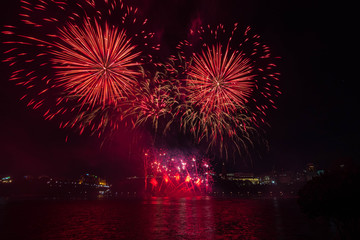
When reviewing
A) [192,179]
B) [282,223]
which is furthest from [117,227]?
[192,179]

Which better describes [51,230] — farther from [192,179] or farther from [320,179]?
[192,179]

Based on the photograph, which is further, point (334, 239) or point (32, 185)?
point (32, 185)

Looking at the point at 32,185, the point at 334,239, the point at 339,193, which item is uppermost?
the point at 32,185

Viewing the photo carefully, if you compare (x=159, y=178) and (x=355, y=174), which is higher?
(x=159, y=178)

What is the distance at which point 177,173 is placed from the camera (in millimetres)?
47344

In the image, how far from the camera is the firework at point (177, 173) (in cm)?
4097

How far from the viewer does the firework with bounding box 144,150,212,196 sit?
4097cm

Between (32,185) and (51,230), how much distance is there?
136 feet

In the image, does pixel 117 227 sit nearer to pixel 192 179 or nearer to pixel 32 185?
pixel 192 179

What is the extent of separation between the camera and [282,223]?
12992mm

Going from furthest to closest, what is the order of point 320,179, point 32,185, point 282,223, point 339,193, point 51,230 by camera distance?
point 32,185 < point 282,223 < point 51,230 < point 320,179 < point 339,193

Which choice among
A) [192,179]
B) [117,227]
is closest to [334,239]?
[117,227]

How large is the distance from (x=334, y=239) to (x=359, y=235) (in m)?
3.22

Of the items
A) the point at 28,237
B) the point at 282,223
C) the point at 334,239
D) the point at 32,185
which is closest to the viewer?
the point at 334,239
